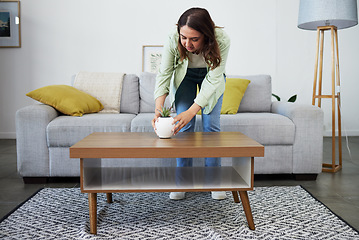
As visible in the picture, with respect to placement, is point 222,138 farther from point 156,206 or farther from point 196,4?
point 196,4

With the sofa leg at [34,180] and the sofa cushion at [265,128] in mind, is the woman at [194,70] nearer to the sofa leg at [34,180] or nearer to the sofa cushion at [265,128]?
the sofa cushion at [265,128]

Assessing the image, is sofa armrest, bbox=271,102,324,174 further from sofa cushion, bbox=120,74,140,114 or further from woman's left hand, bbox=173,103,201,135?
sofa cushion, bbox=120,74,140,114

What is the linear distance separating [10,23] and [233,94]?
319 cm

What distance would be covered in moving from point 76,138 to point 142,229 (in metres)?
1.02

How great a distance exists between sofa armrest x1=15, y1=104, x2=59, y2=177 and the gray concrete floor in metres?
0.12

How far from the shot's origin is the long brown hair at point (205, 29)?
1.59 m

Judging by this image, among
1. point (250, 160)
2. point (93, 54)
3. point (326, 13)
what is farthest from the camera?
point (93, 54)

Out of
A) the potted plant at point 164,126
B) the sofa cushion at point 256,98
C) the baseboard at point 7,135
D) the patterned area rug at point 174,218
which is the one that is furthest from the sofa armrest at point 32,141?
the baseboard at point 7,135

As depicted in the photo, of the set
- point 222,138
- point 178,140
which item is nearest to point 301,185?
point 222,138

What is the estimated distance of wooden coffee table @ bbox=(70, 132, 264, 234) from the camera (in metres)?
1.43

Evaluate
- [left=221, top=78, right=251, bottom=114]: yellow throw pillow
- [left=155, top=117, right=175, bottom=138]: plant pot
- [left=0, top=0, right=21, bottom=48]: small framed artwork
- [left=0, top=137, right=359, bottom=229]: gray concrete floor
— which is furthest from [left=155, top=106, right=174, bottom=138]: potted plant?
[left=0, top=0, right=21, bottom=48]: small framed artwork

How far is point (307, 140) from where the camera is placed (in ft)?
7.90

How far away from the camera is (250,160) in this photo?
1.49 m

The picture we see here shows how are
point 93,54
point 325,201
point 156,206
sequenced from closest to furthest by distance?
point 156,206 < point 325,201 < point 93,54
